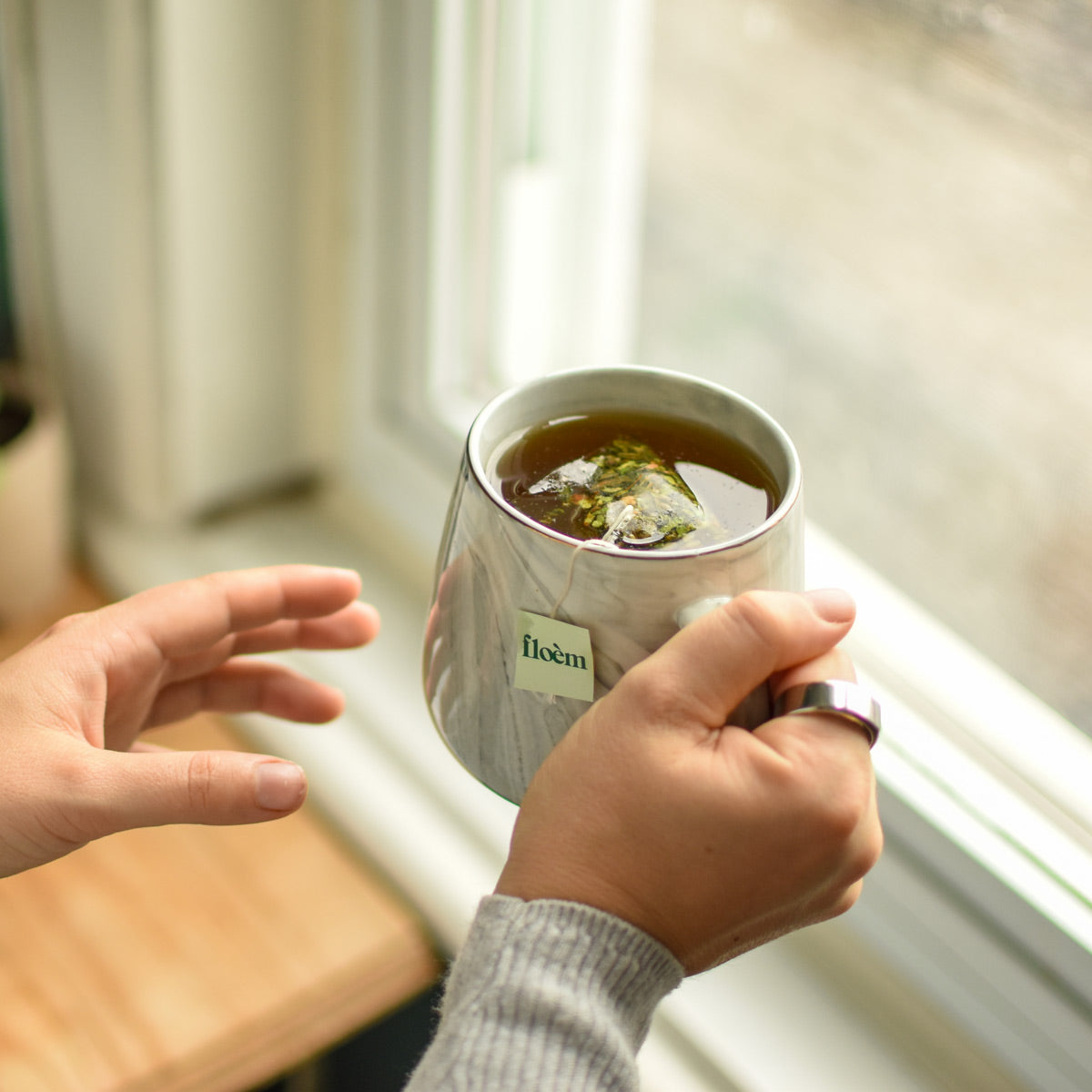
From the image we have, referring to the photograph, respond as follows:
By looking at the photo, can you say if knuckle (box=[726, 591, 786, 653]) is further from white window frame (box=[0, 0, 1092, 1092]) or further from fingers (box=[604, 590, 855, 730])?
white window frame (box=[0, 0, 1092, 1092])

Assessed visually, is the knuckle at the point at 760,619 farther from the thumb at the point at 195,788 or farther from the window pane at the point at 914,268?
the window pane at the point at 914,268

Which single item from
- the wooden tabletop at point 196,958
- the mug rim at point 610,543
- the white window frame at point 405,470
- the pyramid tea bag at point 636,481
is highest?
the mug rim at point 610,543

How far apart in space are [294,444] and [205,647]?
1.47 ft

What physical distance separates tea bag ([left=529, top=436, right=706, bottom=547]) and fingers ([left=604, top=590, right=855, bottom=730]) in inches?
1.5

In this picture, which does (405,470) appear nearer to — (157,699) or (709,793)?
(157,699)

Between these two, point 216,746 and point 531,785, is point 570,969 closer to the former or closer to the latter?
point 531,785

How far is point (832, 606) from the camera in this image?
46 centimetres

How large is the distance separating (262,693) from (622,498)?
331 mm

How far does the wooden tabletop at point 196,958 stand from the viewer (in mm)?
775

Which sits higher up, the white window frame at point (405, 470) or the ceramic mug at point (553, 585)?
the ceramic mug at point (553, 585)

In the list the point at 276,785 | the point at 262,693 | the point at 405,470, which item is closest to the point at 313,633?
the point at 262,693

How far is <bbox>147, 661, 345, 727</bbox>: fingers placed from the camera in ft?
2.34

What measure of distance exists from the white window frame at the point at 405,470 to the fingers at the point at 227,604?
25 centimetres

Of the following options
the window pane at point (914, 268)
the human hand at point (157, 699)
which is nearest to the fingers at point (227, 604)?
the human hand at point (157, 699)
